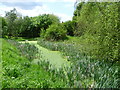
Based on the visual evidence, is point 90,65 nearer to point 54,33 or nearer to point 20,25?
point 54,33

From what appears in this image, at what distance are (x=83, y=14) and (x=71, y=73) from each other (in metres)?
3.43

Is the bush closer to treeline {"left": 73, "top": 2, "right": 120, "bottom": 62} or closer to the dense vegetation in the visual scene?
the dense vegetation

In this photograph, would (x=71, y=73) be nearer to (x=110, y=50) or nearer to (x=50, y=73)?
(x=50, y=73)

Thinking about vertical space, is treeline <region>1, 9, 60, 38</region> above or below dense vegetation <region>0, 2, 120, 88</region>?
above

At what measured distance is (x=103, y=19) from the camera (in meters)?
4.94

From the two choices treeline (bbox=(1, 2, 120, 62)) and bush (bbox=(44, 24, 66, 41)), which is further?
bush (bbox=(44, 24, 66, 41))

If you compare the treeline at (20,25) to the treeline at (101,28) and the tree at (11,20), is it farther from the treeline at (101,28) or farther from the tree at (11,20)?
the treeline at (101,28)

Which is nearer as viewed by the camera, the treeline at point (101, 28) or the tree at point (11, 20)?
the treeline at point (101, 28)

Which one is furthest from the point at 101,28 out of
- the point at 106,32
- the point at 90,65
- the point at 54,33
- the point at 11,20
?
the point at 11,20

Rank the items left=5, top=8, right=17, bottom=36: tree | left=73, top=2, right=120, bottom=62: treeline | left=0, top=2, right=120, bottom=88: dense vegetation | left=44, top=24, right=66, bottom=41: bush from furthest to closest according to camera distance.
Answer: left=5, top=8, right=17, bottom=36: tree → left=44, top=24, right=66, bottom=41: bush → left=73, top=2, right=120, bottom=62: treeline → left=0, top=2, right=120, bottom=88: dense vegetation

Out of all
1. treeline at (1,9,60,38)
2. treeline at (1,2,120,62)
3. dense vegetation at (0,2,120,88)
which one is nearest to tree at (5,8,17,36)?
treeline at (1,9,60,38)

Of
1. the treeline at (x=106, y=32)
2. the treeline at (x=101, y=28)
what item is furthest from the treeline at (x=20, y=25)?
the treeline at (x=106, y=32)

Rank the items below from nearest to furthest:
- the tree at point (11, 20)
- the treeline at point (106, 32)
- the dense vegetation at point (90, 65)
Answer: the dense vegetation at point (90, 65), the treeline at point (106, 32), the tree at point (11, 20)

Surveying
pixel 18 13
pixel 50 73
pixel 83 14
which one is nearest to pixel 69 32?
pixel 18 13
